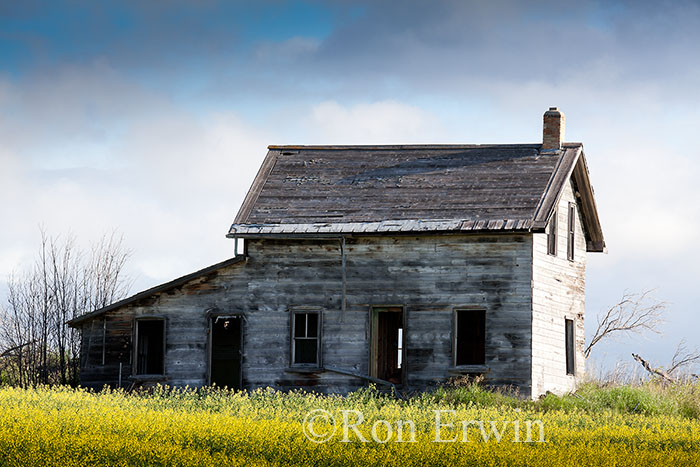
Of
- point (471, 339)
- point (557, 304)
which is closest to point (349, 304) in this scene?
point (557, 304)

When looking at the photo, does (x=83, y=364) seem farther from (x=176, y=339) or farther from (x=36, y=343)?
(x=36, y=343)

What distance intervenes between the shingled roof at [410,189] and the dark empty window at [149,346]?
4.51 m

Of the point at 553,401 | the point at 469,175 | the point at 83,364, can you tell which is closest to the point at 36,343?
the point at 83,364

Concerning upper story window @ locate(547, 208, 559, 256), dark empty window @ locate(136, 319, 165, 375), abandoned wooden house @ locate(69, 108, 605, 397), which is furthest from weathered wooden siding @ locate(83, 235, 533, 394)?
upper story window @ locate(547, 208, 559, 256)

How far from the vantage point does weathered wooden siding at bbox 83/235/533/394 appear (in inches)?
952

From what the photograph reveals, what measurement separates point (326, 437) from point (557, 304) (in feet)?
38.2

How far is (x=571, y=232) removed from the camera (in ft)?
91.0

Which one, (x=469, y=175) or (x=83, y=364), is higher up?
(x=469, y=175)

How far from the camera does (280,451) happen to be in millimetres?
15023

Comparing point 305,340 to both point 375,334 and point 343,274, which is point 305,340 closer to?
point 375,334

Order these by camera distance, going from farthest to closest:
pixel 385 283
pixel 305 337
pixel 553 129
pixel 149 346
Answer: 1. pixel 149 346
2. pixel 553 129
3. pixel 305 337
4. pixel 385 283

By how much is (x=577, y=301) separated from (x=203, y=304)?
1014cm

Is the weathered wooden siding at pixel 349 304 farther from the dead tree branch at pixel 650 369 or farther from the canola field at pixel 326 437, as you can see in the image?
the dead tree branch at pixel 650 369

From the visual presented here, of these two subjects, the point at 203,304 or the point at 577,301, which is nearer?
the point at 203,304
